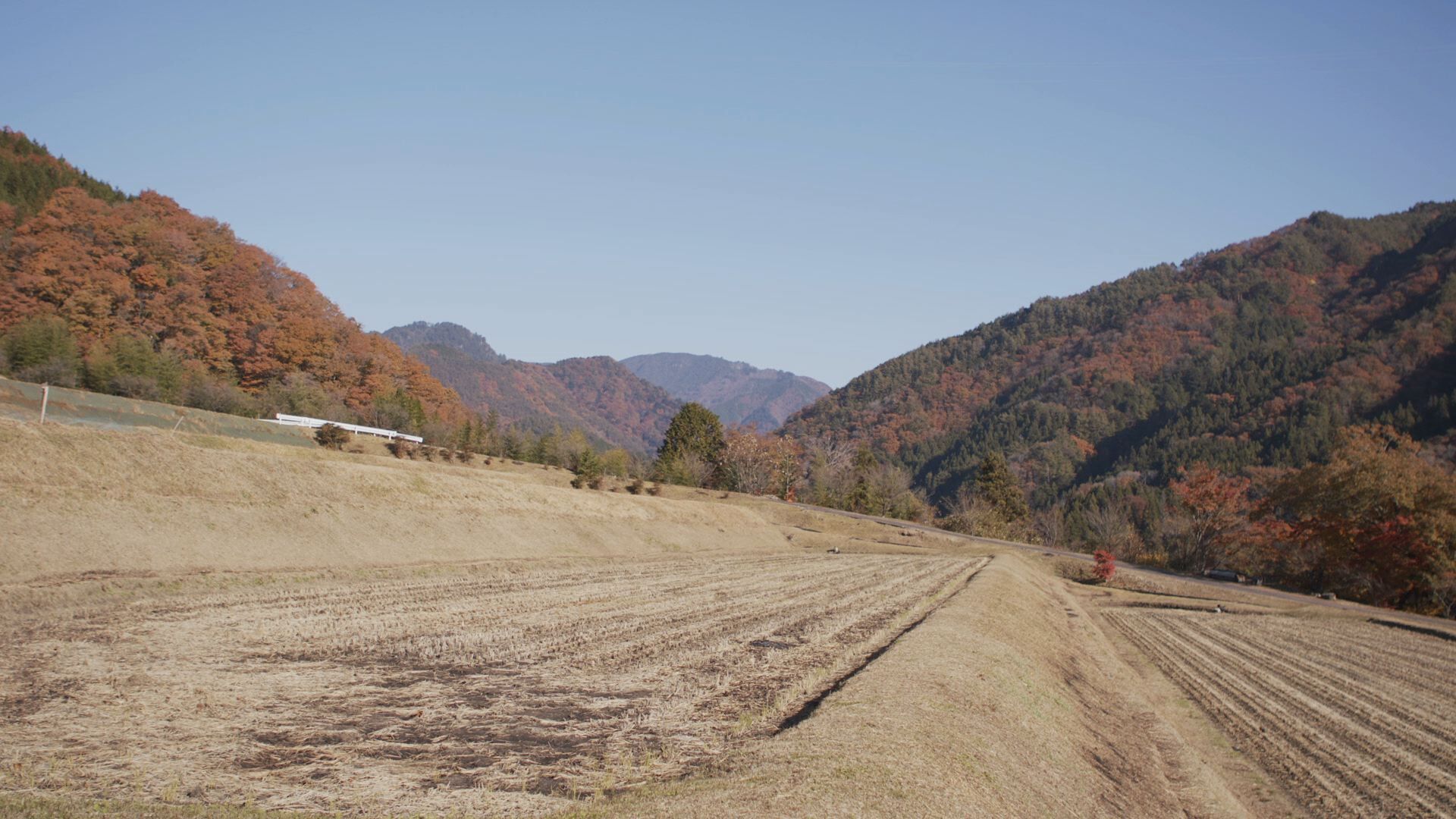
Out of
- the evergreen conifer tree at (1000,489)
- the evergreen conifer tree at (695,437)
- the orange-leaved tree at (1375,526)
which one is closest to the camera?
the orange-leaved tree at (1375,526)

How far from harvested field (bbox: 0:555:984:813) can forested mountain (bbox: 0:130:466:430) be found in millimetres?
51608

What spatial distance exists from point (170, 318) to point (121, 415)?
37544 mm

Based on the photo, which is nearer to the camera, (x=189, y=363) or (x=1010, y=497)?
(x=189, y=363)

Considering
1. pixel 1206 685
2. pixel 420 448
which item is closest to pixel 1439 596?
pixel 1206 685

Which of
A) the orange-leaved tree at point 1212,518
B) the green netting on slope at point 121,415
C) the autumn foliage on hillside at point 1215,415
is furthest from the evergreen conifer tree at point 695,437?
the orange-leaved tree at point 1212,518

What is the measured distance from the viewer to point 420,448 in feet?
204

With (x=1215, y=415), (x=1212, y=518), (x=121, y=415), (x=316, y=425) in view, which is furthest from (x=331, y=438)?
(x=1215, y=415)

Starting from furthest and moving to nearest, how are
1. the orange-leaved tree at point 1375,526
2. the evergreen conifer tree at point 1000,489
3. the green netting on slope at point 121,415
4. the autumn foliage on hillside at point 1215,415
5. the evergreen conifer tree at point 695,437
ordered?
1. the evergreen conifer tree at point 695,437
2. the evergreen conifer tree at point 1000,489
3. the autumn foliage on hillside at point 1215,415
4. the orange-leaved tree at point 1375,526
5. the green netting on slope at point 121,415

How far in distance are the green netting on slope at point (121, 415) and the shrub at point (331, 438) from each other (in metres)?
0.75

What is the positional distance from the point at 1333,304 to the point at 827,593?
204m

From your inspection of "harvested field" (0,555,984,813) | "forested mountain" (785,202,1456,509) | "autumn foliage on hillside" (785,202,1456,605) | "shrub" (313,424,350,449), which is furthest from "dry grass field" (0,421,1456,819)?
"forested mountain" (785,202,1456,509)

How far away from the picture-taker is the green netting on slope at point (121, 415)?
37812 mm

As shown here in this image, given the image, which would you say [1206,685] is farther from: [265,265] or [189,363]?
[265,265]

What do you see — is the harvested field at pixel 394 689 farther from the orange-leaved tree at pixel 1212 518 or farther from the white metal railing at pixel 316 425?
the orange-leaved tree at pixel 1212 518
